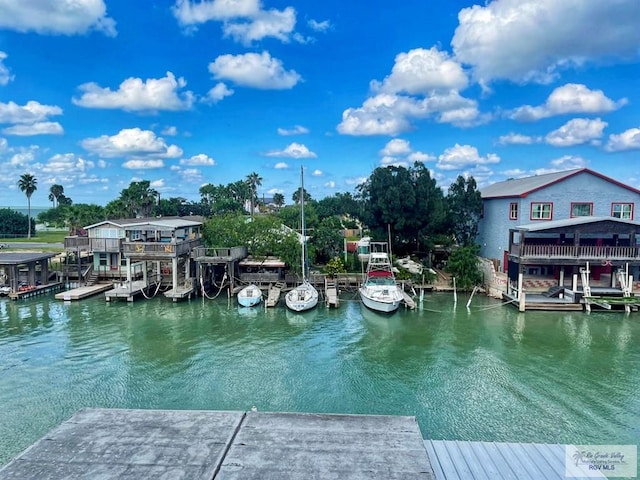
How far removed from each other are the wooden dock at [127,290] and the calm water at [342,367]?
187 centimetres

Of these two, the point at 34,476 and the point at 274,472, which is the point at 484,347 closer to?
the point at 274,472

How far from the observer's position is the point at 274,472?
5.36 metres

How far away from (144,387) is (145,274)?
1767cm

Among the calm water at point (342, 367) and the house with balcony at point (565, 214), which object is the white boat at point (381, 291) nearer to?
the calm water at point (342, 367)

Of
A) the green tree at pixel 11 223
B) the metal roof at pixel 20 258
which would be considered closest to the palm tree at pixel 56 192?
the green tree at pixel 11 223

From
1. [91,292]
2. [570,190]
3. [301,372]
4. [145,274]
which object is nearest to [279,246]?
[145,274]

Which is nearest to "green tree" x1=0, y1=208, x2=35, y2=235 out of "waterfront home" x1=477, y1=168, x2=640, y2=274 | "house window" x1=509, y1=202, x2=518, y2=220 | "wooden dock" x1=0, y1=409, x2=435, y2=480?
"house window" x1=509, y1=202, x2=518, y2=220

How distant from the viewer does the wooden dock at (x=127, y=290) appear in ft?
94.3

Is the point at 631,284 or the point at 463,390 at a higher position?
the point at 631,284

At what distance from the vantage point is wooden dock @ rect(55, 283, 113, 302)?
95.1 feet

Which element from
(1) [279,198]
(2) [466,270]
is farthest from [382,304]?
(1) [279,198]

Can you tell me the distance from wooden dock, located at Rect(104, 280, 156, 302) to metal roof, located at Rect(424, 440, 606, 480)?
2605cm

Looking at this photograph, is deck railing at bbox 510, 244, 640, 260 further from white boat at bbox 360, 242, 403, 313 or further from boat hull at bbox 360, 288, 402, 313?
boat hull at bbox 360, 288, 402, 313
